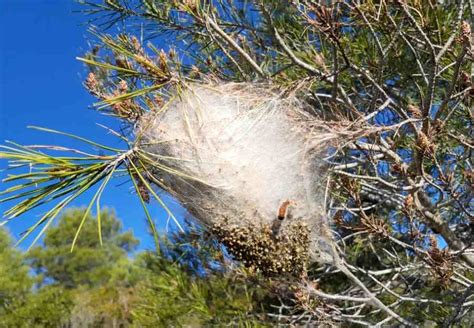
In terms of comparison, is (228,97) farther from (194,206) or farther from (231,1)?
(231,1)

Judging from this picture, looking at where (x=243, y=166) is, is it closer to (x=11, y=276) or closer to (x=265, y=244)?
(x=265, y=244)

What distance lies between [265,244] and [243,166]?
0.83 ft

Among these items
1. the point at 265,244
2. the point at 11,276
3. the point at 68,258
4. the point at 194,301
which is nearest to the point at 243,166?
the point at 265,244

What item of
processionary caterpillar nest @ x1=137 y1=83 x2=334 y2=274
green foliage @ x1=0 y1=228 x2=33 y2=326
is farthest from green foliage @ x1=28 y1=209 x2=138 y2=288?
processionary caterpillar nest @ x1=137 y1=83 x2=334 y2=274

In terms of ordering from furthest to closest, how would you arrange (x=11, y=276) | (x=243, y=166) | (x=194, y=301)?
1. (x=11, y=276)
2. (x=194, y=301)
3. (x=243, y=166)

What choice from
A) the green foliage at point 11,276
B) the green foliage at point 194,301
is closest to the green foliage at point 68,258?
the green foliage at point 11,276

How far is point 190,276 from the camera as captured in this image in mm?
3885

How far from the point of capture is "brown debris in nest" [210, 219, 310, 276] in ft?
5.25

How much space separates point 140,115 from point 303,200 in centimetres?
63

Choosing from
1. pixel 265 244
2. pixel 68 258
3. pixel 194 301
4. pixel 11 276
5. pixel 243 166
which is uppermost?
pixel 68 258

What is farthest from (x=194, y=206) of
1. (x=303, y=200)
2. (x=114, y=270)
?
(x=114, y=270)

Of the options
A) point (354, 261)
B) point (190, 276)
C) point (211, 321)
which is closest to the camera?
point (354, 261)

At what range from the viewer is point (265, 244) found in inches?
63.2

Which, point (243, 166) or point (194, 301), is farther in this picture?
point (194, 301)
